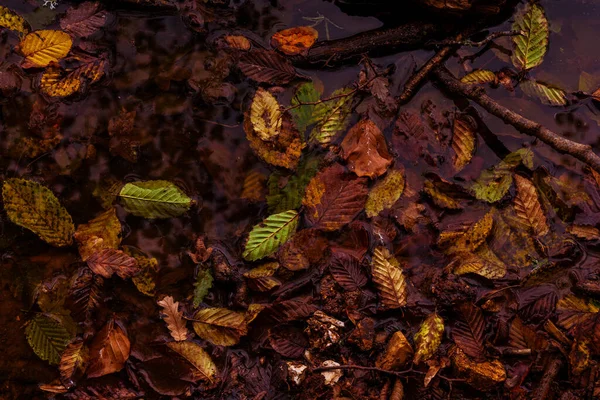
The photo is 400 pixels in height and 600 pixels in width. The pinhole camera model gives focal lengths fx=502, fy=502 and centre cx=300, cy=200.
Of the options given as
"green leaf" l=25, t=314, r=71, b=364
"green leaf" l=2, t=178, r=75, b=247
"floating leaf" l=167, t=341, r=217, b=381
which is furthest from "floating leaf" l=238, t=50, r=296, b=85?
"green leaf" l=25, t=314, r=71, b=364

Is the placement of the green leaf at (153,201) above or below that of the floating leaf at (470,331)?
above

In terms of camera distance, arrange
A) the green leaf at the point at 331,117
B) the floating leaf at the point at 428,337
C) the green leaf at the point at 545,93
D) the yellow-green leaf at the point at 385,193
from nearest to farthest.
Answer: the floating leaf at the point at 428,337 < the yellow-green leaf at the point at 385,193 < the green leaf at the point at 331,117 < the green leaf at the point at 545,93

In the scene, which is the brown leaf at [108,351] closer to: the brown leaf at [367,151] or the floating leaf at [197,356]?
the floating leaf at [197,356]

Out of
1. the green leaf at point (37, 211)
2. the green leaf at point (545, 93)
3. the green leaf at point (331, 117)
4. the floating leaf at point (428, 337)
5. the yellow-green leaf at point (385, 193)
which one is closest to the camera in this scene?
the floating leaf at point (428, 337)

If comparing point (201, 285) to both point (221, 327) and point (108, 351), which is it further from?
point (108, 351)

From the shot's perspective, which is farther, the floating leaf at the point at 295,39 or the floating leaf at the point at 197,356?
the floating leaf at the point at 295,39

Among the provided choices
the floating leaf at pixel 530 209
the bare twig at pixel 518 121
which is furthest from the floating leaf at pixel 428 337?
the bare twig at pixel 518 121

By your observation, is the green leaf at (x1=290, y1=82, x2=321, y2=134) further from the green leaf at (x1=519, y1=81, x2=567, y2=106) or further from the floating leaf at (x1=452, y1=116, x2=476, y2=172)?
the green leaf at (x1=519, y1=81, x2=567, y2=106)
